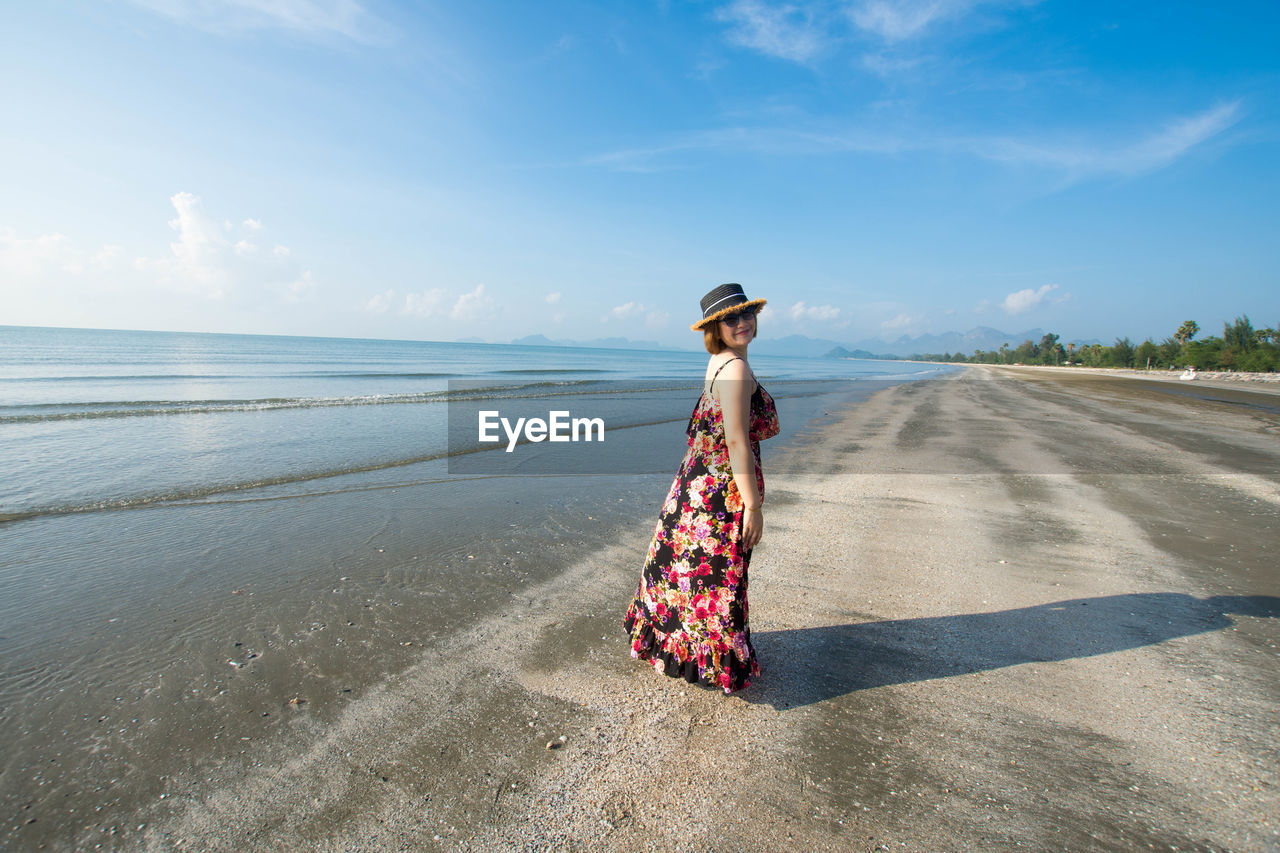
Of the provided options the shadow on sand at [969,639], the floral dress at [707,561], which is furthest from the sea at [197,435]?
the shadow on sand at [969,639]

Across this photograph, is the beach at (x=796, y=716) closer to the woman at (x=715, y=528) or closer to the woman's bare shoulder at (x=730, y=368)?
the woman at (x=715, y=528)

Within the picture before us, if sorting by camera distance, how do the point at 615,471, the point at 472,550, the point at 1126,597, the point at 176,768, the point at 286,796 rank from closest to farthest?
1. the point at 286,796
2. the point at 176,768
3. the point at 1126,597
4. the point at 472,550
5. the point at 615,471

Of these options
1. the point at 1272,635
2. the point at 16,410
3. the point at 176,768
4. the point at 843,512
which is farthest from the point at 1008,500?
the point at 16,410

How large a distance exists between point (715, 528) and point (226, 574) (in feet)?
14.3

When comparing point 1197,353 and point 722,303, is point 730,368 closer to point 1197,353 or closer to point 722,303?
point 722,303

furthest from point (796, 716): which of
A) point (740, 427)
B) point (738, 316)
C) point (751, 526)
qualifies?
point (738, 316)

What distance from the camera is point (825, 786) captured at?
7.95ft

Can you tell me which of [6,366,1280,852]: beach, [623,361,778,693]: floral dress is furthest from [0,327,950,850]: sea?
[623,361,778,693]: floral dress

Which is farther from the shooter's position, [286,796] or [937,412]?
[937,412]

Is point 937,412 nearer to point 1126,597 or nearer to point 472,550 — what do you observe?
point 1126,597

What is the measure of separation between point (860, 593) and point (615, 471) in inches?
206

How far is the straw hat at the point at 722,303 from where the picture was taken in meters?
2.87

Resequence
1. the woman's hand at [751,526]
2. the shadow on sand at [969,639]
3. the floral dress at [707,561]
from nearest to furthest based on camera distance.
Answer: the woman's hand at [751,526], the floral dress at [707,561], the shadow on sand at [969,639]

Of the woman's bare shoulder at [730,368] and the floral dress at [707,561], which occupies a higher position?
the woman's bare shoulder at [730,368]
